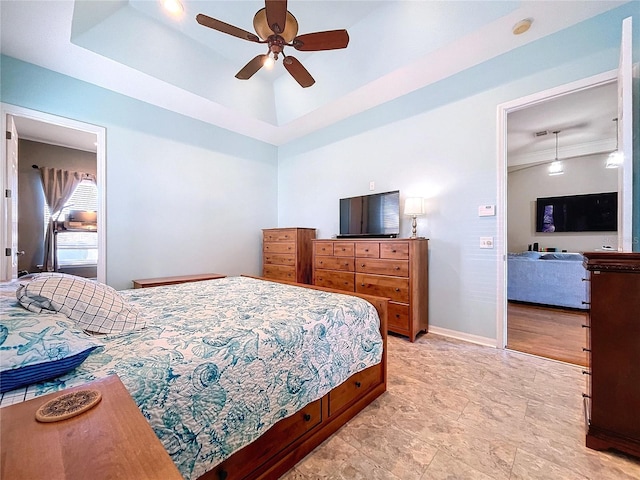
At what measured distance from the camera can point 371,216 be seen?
3.50 m

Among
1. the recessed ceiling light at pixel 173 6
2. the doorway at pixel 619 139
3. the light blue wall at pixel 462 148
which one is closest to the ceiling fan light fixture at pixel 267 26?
the recessed ceiling light at pixel 173 6

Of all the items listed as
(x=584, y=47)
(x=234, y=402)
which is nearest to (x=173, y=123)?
(x=234, y=402)

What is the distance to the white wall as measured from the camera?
212 inches

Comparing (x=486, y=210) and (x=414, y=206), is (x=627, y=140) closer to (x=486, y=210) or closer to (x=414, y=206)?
(x=486, y=210)

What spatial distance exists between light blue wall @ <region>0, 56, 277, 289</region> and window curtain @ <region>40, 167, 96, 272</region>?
1717mm

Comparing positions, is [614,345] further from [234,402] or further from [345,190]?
[345,190]

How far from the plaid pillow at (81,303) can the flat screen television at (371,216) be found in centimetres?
272

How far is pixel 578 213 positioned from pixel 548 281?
279 cm

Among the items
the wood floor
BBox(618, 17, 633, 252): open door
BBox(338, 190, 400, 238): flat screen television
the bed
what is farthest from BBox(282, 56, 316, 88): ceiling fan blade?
the wood floor

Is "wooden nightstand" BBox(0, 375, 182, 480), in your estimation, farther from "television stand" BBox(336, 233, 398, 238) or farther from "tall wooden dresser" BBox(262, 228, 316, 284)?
"tall wooden dresser" BBox(262, 228, 316, 284)

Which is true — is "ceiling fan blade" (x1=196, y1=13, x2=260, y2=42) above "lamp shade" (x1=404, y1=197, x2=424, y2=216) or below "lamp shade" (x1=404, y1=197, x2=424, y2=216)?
above

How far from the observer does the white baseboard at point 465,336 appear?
8.84 ft

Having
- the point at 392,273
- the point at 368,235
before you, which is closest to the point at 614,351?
the point at 392,273

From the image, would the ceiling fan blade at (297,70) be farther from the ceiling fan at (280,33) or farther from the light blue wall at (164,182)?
the light blue wall at (164,182)
